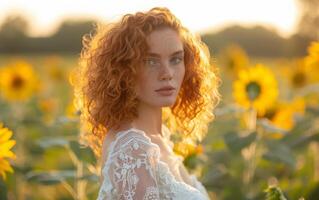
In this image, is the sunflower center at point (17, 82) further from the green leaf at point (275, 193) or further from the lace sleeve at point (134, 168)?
the green leaf at point (275, 193)

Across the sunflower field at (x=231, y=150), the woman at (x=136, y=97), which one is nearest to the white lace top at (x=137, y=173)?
the woman at (x=136, y=97)

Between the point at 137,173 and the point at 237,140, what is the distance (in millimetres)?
1036

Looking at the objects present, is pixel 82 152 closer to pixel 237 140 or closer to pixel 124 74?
pixel 237 140

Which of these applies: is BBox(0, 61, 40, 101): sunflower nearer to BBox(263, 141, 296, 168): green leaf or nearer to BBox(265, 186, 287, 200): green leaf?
BBox(263, 141, 296, 168): green leaf

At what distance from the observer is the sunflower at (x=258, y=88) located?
11.9 ft

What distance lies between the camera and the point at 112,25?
7.07 ft

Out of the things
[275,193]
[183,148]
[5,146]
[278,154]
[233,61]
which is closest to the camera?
[275,193]

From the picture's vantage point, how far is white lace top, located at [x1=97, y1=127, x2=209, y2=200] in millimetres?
1953

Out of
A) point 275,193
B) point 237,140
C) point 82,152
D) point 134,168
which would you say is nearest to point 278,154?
point 237,140

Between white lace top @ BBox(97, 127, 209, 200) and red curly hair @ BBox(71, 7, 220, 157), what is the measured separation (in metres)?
0.09

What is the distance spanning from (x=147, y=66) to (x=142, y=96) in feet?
0.26

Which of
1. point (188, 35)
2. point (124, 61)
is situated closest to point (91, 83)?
point (124, 61)

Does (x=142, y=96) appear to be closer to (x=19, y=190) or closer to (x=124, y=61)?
(x=124, y=61)

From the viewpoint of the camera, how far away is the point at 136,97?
2082 mm
